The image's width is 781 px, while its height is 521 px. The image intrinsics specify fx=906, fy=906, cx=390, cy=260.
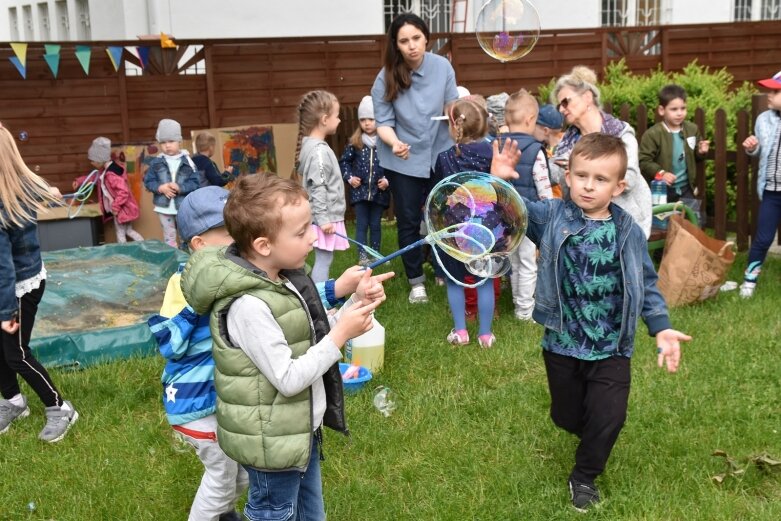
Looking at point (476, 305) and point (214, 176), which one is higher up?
point (214, 176)

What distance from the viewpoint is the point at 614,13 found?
67.7 feet

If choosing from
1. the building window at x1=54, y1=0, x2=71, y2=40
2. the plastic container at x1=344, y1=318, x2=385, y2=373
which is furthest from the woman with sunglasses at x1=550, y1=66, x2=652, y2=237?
the building window at x1=54, y1=0, x2=71, y2=40

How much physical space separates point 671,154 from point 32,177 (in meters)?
5.53

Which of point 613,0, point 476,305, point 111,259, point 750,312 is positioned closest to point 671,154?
point 750,312

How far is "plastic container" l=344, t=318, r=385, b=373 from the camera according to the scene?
557cm

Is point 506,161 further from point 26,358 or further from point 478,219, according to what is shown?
point 26,358

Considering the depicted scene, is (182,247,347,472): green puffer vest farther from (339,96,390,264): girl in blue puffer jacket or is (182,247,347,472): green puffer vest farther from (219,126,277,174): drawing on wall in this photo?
(219,126,277,174): drawing on wall

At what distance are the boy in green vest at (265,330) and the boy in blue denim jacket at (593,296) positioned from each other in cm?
111

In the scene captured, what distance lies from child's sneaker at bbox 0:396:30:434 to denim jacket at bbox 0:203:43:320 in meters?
0.75

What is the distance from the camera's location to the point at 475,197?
422cm

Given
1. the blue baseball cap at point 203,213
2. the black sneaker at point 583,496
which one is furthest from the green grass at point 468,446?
the blue baseball cap at point 203,213

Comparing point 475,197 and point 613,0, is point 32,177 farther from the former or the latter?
point 613,0

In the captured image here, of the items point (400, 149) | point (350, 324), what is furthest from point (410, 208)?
point (350, 324)

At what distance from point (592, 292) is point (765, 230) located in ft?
13.1
